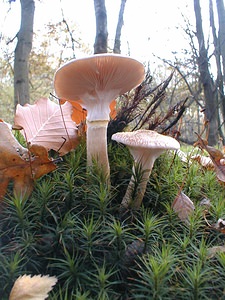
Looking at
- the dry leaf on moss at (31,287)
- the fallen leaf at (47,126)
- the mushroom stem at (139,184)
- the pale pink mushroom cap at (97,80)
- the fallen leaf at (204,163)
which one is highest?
A: the pale pink mushroom cap at (97,80)

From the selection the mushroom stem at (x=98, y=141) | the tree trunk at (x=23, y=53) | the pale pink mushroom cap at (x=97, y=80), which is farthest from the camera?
the tree trunk at (x=23, y=53)

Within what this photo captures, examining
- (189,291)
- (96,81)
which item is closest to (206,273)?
(189,291)

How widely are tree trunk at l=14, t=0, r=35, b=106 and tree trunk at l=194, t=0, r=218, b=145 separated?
3931 mm

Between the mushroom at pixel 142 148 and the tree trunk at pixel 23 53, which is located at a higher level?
the tree trunk at pixel 23 53

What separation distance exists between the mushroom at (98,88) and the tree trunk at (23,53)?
4418 mm

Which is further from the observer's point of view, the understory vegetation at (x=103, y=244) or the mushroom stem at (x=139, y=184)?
the mushroom stem at (x=139, y=184)

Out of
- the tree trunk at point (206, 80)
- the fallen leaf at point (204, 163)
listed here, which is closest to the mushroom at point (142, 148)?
the fallen leaf at point (204, 163)

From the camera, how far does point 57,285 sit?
1038mm

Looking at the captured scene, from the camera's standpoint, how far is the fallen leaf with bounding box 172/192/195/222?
1353mm

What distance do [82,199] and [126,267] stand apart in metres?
0.38

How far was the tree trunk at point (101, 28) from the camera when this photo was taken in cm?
287

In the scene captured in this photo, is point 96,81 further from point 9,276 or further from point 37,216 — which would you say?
point 9,276

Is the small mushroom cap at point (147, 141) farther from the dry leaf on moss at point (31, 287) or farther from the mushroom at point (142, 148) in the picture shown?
the dry leaf on moss at point (31, 287)

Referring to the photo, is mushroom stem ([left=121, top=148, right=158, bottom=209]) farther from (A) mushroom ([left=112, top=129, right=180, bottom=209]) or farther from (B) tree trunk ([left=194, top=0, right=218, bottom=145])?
(B) tree trunk ([left=194, top=0, right=218, bottom=145])
